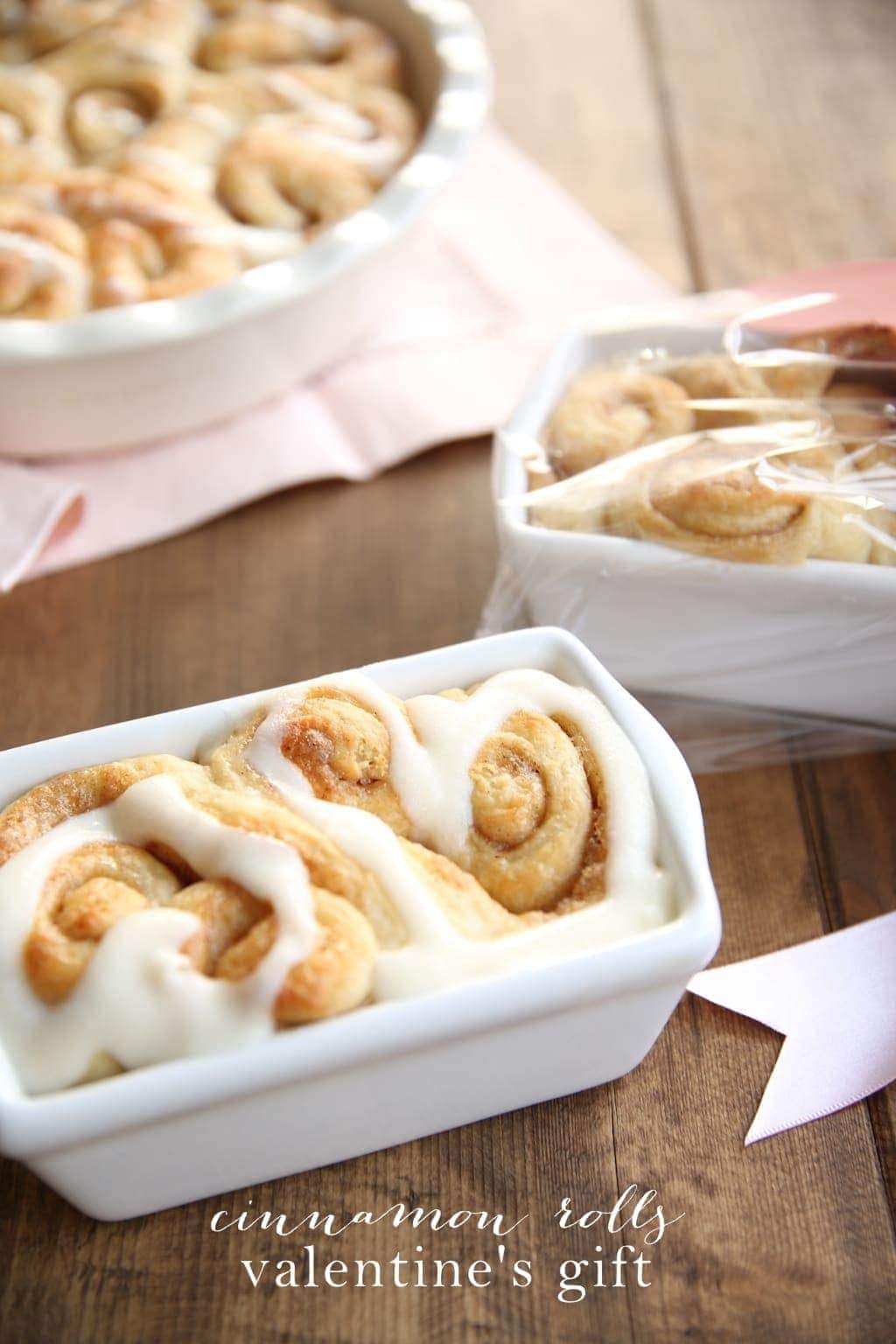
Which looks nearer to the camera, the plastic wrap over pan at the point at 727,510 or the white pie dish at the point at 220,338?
the plastic wrap over pan at the point at 727,510

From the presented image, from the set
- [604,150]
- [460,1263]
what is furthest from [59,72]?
[460,1263]

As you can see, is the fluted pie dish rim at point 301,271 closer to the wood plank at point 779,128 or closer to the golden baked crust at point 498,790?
the wood plank at point 779,128

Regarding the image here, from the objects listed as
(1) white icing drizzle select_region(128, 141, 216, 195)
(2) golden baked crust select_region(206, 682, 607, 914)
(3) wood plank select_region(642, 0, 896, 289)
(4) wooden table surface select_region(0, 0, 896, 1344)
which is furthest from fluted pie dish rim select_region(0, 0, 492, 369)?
(2) golden baked crust select_region(206, 682, 607, 914)

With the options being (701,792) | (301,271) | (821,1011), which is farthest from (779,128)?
(821,1011)

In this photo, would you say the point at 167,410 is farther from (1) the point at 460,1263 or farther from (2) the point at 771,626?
(1) the point at 460,1263

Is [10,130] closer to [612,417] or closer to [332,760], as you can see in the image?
[612,417]

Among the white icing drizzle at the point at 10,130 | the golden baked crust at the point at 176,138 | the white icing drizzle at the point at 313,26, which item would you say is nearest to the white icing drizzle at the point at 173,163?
the golden baked crust at the point at 176,138
